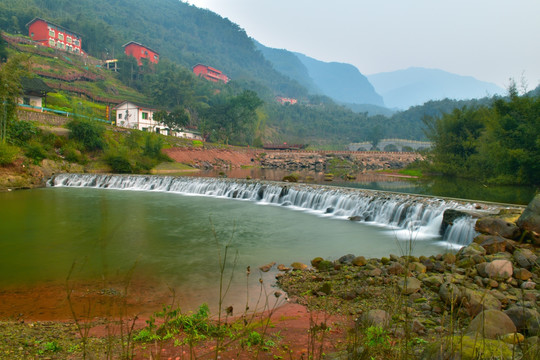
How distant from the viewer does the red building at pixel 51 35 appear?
6519 centimetres

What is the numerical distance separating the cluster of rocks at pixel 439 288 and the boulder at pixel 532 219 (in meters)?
0.01

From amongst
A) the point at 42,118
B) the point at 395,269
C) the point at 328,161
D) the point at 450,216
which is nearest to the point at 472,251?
the point at 395,269

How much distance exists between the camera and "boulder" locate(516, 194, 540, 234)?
8922mm

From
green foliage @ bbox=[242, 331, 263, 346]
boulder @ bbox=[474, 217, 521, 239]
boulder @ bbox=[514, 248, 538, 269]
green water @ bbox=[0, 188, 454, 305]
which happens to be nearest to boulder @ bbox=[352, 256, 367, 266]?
green water @ bbox=[0, 188, 454, 305]

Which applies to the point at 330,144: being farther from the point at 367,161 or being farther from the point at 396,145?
the point at 367,161

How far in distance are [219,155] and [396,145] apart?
173ft

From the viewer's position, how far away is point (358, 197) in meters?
16.9

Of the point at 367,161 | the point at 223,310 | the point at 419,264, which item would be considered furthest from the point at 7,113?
the point at 367,161

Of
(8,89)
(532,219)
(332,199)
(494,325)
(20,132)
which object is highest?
(8,89)

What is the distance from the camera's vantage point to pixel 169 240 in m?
11.5

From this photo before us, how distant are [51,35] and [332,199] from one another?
74.8 m

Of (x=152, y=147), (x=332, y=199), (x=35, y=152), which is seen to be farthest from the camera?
(x=152, y=147)

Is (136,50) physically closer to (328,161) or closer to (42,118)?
(328,161)

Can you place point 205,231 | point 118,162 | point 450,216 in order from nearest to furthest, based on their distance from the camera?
point 450,216
point 205,231
point 118,162
